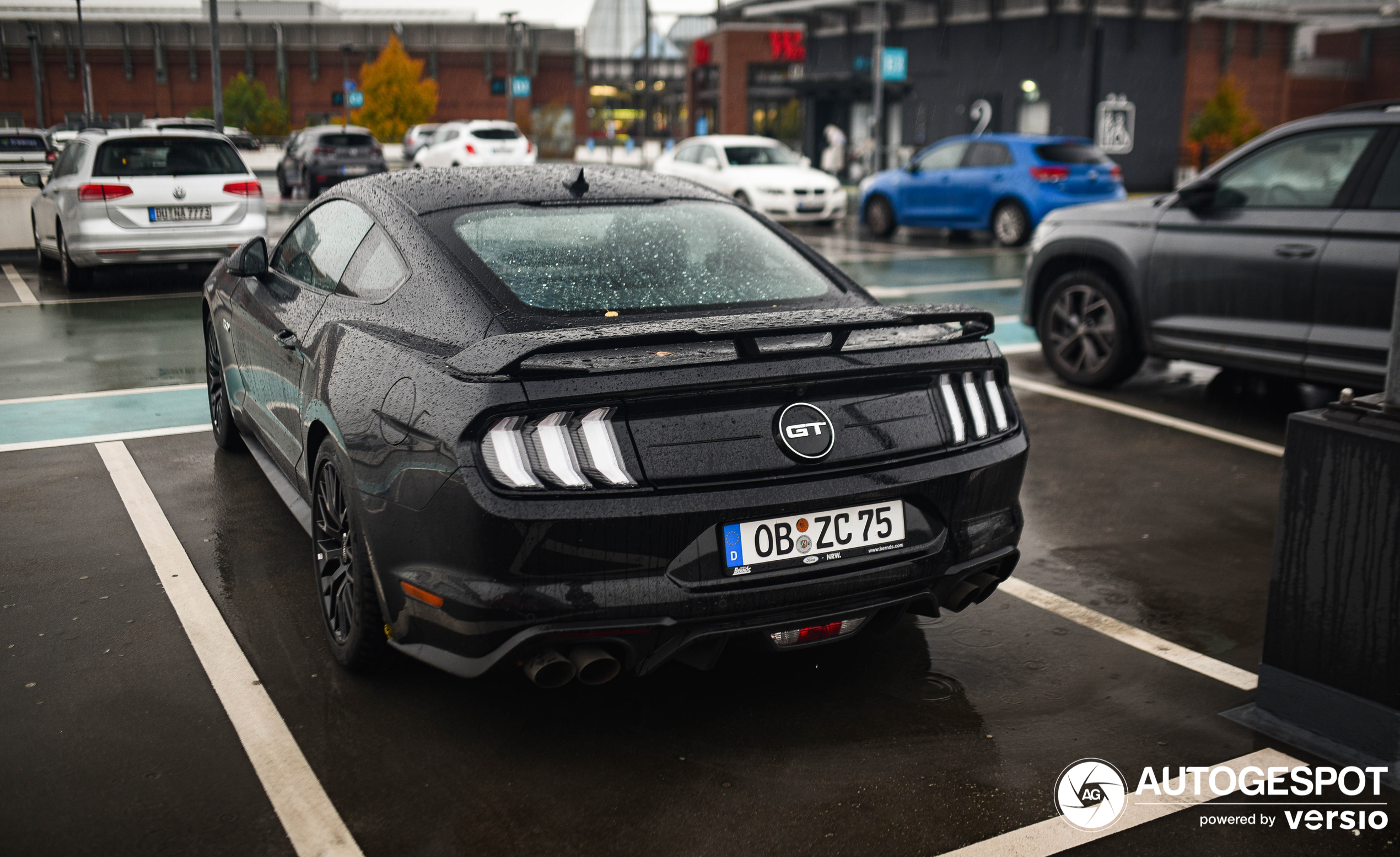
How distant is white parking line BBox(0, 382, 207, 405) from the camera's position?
7.53 meters

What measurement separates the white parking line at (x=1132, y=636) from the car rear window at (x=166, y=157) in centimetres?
985

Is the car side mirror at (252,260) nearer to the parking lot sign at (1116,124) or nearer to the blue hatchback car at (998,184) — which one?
the blue hatchback car at (998,184)

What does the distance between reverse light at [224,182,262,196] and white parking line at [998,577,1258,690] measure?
9.81 m

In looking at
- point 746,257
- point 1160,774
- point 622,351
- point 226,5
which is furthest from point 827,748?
point 226,5

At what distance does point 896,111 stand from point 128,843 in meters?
38.4

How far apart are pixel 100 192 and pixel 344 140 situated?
17935 millimetres

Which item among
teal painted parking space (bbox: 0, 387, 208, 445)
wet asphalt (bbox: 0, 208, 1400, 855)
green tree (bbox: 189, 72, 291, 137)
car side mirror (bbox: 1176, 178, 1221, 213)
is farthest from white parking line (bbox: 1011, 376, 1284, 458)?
green tree (bbox: 189, 72, 291, 137)

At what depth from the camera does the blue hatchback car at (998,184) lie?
1730 cm

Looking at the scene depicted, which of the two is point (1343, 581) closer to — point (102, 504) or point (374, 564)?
point (374, 564)

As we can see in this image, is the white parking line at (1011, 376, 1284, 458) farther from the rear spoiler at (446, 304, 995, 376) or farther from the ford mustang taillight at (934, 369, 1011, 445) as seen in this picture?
the rear spoiler at (446, 304, 995, 376)

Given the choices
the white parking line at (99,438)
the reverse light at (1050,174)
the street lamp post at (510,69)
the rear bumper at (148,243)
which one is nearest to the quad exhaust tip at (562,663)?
the white parking line at (99,438)

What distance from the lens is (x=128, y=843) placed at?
111 inches

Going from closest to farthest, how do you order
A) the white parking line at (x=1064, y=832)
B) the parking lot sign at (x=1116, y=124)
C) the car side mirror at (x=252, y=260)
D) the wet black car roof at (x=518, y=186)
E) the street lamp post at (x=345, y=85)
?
the white parking line at (x=1064, y=832)
the wet black car roof at (x=518, y=186)
the car side mirror at (x=252, y=260)
the parking lot sign at (x=1116, y=124)
the street lamp post at (x=345, y=85)

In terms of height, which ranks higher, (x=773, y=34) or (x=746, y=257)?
(x=773, y=34)
